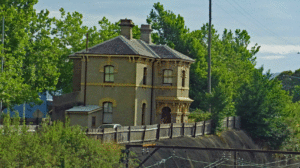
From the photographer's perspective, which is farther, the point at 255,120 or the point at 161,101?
the point at 255,120

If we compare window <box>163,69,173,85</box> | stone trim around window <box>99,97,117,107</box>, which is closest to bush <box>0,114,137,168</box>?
A: stone trim around window <box>99,97,117,107</box>

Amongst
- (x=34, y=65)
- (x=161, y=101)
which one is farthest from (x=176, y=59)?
(x=34, y=65)

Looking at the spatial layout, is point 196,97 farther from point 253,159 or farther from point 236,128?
point 253,159

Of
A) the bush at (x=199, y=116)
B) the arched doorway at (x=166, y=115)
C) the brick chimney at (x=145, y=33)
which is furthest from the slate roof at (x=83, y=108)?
the brick chimney at (x=145, y=33)

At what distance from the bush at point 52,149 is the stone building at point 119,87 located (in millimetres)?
19261

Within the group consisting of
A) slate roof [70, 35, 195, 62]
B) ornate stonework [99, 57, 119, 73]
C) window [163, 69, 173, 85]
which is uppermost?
slate roof [70, 35, 195, 62]

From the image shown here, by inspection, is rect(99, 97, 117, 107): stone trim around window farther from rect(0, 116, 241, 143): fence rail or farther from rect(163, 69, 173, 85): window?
rect(0, 116, 241, 143): fence rail

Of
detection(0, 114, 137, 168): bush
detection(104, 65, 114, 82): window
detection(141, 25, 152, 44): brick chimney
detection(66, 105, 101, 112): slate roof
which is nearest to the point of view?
detection(0, 114, 137, 168): bush

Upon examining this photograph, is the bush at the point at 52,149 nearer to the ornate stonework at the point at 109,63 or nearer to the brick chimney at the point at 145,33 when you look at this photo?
the ornate stonework at the point at 109,63

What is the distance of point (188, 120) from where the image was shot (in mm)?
54344

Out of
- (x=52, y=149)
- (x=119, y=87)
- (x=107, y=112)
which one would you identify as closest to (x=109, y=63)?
(x=119, y=87)

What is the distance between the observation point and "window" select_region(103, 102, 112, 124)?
158 feet

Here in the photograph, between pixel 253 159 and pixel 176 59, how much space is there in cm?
1170

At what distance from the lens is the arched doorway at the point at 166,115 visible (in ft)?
173
